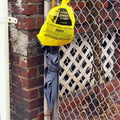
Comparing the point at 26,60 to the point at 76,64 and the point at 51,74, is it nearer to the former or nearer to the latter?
the point at 51,74

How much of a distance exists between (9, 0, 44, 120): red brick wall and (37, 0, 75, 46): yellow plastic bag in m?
0.26

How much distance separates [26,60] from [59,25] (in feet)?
1.76

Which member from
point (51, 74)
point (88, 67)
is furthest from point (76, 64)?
point (51, 74)

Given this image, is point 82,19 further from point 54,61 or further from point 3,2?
point 3,2

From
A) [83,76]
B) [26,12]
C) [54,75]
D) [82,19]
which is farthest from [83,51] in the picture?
[26,12]

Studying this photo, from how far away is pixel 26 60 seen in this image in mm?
2670

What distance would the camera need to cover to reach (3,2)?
255 cm

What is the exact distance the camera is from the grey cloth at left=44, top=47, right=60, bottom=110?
2.63m

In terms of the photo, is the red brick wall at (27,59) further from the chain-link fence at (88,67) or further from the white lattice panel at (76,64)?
the white lattice panel at (76,64)

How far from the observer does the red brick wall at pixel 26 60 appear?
2.59 metres

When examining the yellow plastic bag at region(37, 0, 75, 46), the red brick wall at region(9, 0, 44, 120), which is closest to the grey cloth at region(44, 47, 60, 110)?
the red brick wall at region(9, 0, 44, 120)

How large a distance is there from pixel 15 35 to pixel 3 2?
348 millimetres

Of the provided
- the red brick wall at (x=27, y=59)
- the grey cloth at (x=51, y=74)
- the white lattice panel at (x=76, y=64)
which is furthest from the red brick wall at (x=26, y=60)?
the white lattice panel at (x=76, y=64)

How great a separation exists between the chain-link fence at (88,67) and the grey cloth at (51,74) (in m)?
0.27
